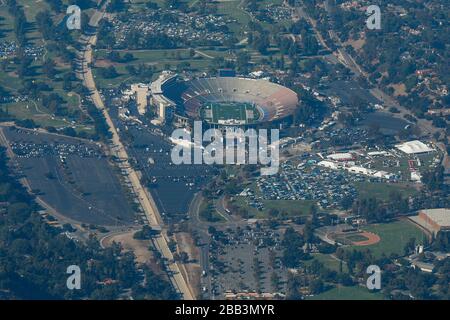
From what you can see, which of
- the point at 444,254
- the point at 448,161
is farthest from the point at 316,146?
the point at 444,254

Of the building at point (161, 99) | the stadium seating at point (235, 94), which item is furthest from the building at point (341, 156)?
the building at point (161, 99)

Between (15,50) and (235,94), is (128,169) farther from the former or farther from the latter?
(15,50)

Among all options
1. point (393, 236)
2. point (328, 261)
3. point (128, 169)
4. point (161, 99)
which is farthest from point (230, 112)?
point (328, 261)

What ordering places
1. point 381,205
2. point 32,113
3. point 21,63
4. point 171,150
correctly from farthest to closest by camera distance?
point 21,63 → point 32,113 → point 171,150 → point 381,205

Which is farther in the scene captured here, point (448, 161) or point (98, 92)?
point (98, 92)

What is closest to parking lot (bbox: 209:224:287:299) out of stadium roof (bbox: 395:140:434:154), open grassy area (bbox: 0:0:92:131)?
stadium roof (bbox: 395:140:434:154)

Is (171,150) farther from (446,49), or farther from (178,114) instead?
(446,49)

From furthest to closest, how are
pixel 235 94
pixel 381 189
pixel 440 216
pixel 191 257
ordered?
1. pixel 235 94
2. pixel 381 189
3. pixel 440 216
4. pixel 191 257
